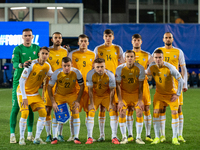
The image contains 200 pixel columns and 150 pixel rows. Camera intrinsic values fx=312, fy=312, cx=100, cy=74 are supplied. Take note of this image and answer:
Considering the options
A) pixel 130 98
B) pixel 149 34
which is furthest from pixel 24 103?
pixel 149 34

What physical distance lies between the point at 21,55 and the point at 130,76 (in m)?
1.90

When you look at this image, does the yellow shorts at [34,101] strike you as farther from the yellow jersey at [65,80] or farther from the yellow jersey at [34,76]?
the yellow jersey at [65,80]

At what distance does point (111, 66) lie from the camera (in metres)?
5.79

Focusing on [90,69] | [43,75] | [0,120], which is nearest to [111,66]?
[90,69]

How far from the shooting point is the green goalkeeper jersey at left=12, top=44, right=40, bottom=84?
17.4 ft

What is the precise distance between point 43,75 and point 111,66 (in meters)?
1.31

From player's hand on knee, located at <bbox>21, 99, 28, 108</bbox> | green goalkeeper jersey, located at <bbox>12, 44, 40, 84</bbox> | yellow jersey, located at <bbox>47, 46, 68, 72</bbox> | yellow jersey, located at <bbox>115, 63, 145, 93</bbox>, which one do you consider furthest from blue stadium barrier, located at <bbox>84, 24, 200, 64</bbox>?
player's hand on knee, located at <bbox>21, 99, 28, 108</bbox>

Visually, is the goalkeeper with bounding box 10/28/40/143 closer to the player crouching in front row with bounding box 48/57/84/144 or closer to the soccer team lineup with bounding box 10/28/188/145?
the soccer team lineup with bounding box 10/28/188/145

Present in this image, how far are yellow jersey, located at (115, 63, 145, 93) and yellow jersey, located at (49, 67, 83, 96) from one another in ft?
2.19

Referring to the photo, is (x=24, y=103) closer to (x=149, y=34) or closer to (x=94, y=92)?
(x=94, y=92)

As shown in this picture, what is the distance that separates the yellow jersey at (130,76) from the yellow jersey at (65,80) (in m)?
0.67

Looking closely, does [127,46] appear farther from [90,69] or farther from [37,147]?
[37,147]

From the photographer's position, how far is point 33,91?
5133 mm

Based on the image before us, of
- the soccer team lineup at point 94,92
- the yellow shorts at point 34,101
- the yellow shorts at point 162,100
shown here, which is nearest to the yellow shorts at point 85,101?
the soccer team lineup at point 94,92
